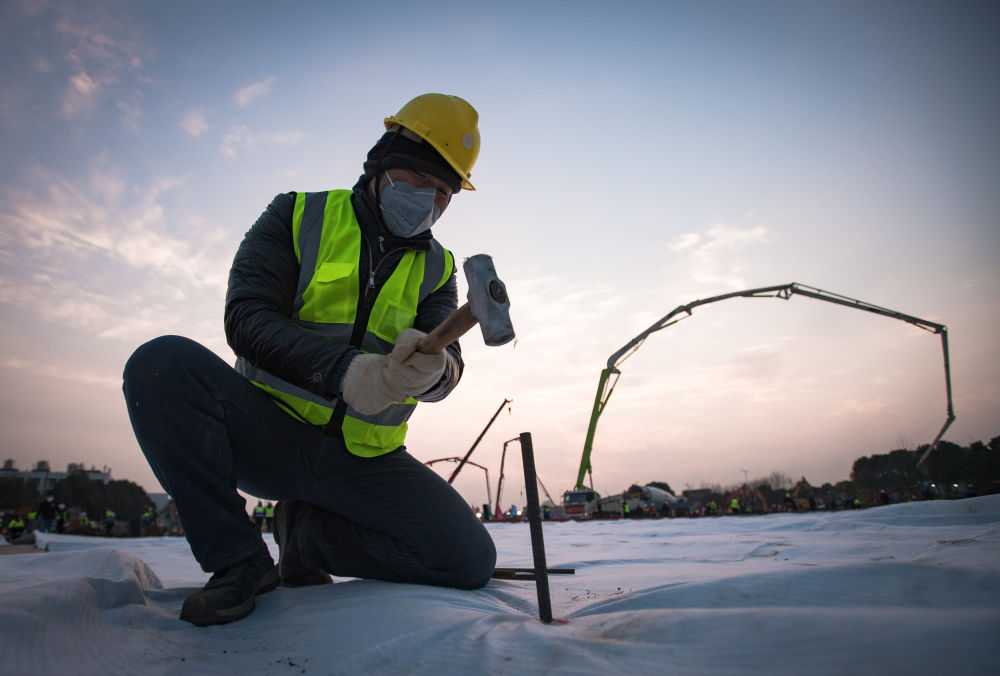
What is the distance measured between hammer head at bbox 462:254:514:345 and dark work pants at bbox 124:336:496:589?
839 millimetres

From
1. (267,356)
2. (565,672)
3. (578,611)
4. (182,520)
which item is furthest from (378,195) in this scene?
(565,672)

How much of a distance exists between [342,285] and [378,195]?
0.46 m

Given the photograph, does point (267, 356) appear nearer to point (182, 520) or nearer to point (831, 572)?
point (182, 520)

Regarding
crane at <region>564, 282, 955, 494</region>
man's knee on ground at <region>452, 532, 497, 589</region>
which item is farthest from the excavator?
man's knee on ground at <region>452, 532, 497, 589</region>

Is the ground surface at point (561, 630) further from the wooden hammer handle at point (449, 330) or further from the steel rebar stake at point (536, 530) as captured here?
the wooden hammer handle at point (449, 330)

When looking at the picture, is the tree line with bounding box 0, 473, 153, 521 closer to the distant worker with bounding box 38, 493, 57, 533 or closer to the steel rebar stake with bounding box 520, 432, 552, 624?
the distant worker with bounding box 38, 493, 57, 533

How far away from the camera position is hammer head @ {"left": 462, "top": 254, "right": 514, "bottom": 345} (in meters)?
1.22

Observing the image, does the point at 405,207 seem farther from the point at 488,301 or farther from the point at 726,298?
the point at 726,298

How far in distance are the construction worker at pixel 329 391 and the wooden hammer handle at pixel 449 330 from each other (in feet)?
0.17

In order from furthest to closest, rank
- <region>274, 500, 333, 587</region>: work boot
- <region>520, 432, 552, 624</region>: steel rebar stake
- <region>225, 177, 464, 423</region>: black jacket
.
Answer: <region>274, 500, 333, 587</region>: work boot
<region>225, 177, 464, 423</region>: black jacket
<region>520, 432, 552, 624</region>: steel rebar stake

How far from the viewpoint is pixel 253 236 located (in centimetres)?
180

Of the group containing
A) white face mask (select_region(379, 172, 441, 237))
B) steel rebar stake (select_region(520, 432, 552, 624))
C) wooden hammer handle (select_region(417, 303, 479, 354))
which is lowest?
steel rebar stake (select_region(520, 432, 552, 624))

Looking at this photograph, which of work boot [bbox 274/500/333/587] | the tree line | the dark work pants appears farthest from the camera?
the tree line

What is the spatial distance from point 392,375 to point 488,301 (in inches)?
17.5
